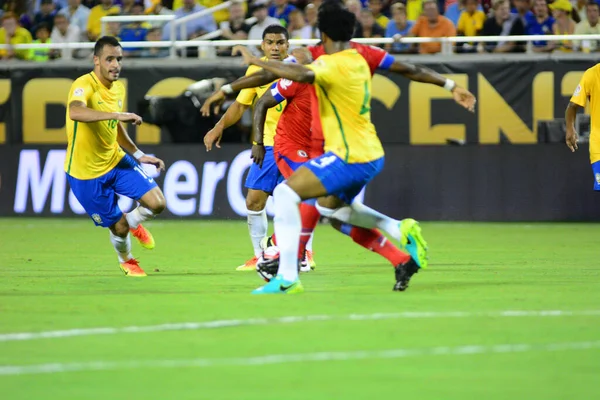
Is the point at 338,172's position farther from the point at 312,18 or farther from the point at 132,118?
the point at 312,18

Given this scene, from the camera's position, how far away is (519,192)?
748 inches

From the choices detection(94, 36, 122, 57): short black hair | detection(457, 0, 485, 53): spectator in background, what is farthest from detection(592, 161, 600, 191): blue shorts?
detection(457, 0, 485, 53): spectator in background

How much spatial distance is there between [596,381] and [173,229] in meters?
12.8

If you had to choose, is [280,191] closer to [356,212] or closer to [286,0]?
[356,212]

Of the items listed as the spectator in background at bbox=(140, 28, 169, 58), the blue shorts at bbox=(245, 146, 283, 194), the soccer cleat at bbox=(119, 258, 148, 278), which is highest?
the spectator in background at bbox=(140, 28, 169, 58)

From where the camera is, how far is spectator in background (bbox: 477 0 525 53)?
2011 centimetres

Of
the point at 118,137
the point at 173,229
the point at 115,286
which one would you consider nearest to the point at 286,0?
the point at 173,229

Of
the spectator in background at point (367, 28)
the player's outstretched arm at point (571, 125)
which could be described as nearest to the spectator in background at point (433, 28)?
the spectator in background at point (367, 28)

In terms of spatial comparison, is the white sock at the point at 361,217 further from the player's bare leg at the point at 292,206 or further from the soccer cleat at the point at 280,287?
the soccer cleat at the point at 280,287

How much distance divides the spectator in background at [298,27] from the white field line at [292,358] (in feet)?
47.5

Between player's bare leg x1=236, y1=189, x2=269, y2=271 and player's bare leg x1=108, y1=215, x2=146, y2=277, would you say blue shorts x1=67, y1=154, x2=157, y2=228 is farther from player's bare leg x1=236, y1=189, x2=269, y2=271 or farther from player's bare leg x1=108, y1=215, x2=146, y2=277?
player's bare leg x1=236, y1=189, x2=269, y2=271

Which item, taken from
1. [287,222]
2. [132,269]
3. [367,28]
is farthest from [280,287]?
[367,28]

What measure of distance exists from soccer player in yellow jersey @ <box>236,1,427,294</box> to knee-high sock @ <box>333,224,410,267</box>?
0.92ft

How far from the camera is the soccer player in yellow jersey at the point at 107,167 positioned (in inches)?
448
